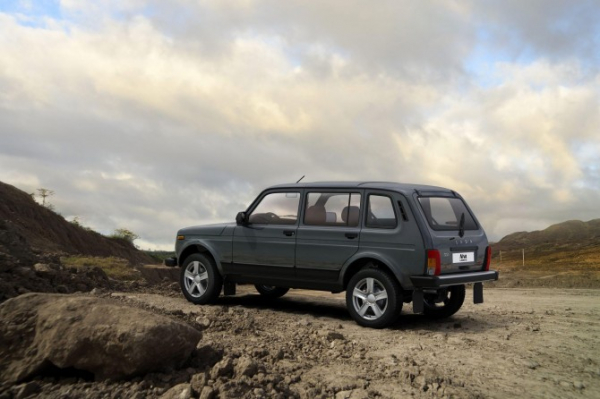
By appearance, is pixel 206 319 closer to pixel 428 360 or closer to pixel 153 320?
pixel 153 320

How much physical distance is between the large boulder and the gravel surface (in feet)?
0.49

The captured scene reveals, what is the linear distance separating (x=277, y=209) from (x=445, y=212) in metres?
2.61

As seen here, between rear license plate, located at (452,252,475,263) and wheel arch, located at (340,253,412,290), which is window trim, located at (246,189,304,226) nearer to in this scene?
wheel arch, located at (340,253,412,290)

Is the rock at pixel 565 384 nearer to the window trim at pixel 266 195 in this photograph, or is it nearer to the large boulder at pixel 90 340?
the large boulder at pixel 90 340

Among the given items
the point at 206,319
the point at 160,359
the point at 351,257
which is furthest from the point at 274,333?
the point at 160,359

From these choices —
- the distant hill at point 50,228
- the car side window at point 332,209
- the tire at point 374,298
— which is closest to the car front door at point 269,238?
the car side window at point 332,209

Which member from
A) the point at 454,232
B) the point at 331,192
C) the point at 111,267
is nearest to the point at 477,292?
the point at 454,232

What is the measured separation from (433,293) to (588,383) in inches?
102

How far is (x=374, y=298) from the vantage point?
26.7ft

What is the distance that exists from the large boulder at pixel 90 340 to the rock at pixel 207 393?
0.69 meters

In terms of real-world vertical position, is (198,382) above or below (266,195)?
below

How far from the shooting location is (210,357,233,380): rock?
203 inches

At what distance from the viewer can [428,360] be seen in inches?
252

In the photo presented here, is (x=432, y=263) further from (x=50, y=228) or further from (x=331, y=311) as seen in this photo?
(x=50, y=228)
